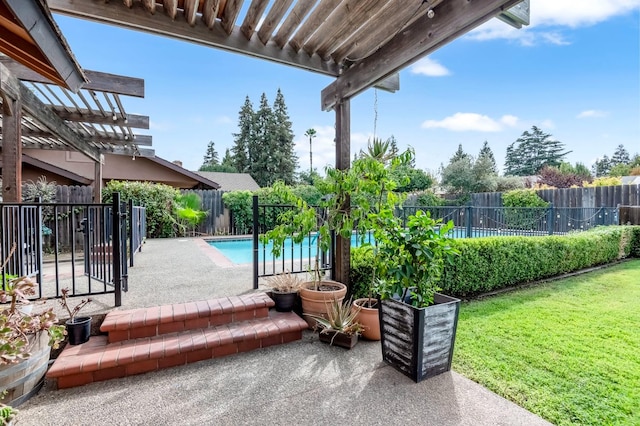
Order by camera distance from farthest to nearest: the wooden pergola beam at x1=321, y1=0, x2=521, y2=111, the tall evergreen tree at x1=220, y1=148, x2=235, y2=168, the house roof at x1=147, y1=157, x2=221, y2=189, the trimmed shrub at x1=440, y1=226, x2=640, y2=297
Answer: the tall evergreen tree at x1=220, y1=148, x2=235, y2=168 < the house roof at x1=147, y1=157, x2=221, y2=189 < the trimmed shrub at x1=440, y1=226, x2=640, y2=297 < the wooden pergola beam at x1=321, y1=0, x2=521, y2=111

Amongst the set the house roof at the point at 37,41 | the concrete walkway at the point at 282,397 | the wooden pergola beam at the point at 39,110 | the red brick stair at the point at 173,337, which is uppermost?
the wooden pergola beam at the point at 39,110

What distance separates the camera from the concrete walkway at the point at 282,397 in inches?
73.8

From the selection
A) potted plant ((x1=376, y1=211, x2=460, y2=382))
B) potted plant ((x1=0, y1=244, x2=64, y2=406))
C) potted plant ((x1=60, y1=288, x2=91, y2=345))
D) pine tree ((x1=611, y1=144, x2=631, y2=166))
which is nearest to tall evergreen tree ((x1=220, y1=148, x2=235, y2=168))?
potted plant ((x1=60, y1=288, x2=91, y2=345))

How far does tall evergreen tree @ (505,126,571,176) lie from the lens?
37844 mm

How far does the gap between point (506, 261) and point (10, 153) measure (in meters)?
6.36

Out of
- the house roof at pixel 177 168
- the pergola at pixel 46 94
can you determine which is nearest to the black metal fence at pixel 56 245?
the pergola at pixel 46 94

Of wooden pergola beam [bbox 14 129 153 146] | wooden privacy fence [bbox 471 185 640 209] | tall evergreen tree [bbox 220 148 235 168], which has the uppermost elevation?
tall evergreen tree [bbox 220 148 235 168]

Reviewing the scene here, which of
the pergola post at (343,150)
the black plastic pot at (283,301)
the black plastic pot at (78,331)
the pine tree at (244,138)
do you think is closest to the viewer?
the black plastic pot at (78,331)

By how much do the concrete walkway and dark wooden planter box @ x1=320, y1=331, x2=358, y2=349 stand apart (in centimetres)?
6

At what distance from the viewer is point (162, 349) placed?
247 cm

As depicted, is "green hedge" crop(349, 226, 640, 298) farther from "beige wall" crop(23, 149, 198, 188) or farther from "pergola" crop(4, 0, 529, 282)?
"beige wall" crop(23, 149, 198, 188)

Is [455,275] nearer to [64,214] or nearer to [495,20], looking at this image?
[495,20]

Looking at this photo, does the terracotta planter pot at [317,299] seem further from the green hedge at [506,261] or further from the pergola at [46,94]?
the pergola at [46,94]

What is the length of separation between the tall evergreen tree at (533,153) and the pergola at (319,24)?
42.6 meters
